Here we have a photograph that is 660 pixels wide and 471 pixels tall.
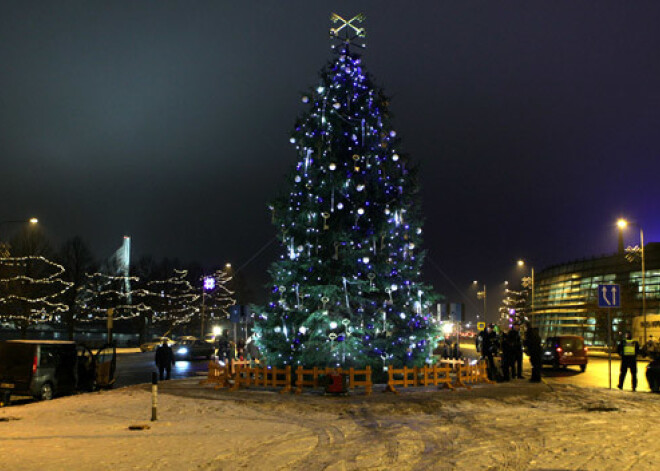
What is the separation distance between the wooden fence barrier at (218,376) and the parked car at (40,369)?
152 inches

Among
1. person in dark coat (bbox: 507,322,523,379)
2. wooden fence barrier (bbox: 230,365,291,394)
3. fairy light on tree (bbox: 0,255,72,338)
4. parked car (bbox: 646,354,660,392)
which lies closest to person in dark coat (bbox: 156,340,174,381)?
wooden fence barrier (bbox: 230,365,291,394)

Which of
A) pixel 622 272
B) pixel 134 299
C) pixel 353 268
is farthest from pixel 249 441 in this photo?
pixel 622 272

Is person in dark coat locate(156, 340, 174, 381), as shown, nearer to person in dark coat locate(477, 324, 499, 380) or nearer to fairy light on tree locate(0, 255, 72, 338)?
person in dark coat locate(477, 324, 499, 380)

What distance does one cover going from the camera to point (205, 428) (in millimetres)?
11984

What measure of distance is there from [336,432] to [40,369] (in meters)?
9.97

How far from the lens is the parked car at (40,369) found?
17.1m

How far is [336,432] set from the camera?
1173 cm

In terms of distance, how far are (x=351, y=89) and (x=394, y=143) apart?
94.4 inches

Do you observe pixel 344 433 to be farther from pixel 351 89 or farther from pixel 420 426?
pixel 351 89

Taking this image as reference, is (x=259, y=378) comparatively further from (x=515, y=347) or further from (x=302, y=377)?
(x=515, y=347)

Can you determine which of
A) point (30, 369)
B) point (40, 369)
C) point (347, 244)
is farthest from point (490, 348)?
point (30, 369)

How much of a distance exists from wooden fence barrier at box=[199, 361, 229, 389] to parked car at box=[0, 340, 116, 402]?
152 inches

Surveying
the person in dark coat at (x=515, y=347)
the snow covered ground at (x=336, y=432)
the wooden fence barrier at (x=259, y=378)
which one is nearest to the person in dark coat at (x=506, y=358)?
the person in dark coat at (x=515, y=347)

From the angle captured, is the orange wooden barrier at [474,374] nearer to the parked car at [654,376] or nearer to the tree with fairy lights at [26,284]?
the parked car at [654,376]
